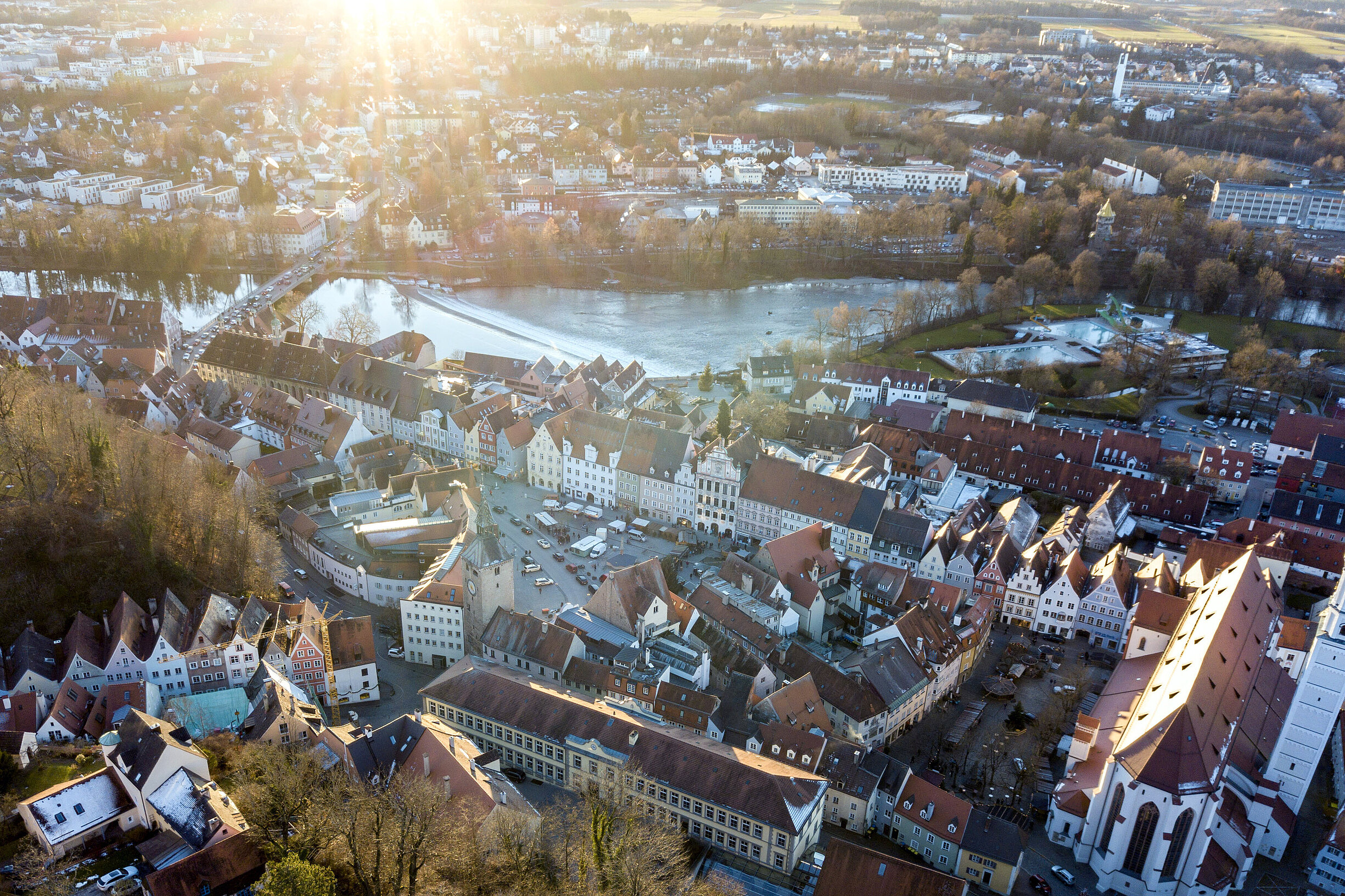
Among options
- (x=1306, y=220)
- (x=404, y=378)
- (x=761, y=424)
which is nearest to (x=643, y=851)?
(x=761, y=424)

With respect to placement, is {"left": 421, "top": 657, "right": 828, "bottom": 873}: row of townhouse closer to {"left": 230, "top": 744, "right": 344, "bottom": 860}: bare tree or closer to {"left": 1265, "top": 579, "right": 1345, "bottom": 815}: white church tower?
{"left": 230, "top": 744, "right": 344, "bottom": 860}: bare tree

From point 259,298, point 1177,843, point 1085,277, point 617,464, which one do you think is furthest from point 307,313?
point 1177,843

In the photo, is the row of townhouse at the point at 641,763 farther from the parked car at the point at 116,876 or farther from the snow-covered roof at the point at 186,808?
the parked car at the point at 116,876

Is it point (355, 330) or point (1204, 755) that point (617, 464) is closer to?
point (1204, 755)

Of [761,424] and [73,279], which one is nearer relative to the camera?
[761,424]

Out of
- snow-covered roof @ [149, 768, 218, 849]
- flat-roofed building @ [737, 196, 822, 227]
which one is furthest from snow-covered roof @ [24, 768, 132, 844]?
flat-roofed building @ [737, 196, 822, 227]

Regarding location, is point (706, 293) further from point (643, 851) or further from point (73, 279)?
point (643, 851)
